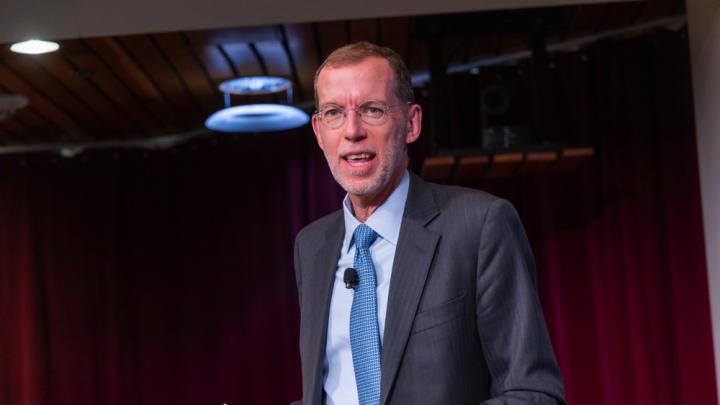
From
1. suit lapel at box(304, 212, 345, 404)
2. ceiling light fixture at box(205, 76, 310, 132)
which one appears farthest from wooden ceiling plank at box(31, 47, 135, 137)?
suit lapel at box(304, 212, 345, 404)

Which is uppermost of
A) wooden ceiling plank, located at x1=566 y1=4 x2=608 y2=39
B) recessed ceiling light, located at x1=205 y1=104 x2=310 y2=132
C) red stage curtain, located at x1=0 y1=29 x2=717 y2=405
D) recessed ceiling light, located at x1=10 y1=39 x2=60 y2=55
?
wooden ceiling plank, located at x1=566 y1=4 x2=608 y2=39

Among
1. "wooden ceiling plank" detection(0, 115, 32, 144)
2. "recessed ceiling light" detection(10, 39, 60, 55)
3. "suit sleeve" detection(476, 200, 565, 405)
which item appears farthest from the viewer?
"wooden ceiling plank" detection(0, 115, 32, 144)

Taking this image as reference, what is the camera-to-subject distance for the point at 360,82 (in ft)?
5.44

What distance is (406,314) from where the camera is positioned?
5.14 feet

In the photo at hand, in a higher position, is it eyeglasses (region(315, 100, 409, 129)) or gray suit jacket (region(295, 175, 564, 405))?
eyeglasses (region(315, 100, 409, 129))

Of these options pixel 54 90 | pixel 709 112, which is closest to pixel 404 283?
pixel 709 112

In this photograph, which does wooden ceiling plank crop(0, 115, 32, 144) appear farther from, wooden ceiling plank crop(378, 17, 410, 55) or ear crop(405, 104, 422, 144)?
ear crop(405, 104, 422, 144)

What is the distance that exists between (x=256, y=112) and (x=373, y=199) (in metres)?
4.15

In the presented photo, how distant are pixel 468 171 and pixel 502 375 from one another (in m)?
3.40

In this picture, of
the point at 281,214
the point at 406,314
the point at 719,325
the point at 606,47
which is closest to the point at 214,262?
the point at 281,214

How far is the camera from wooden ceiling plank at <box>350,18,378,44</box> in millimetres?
4590

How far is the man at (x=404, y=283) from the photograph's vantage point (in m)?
1.54

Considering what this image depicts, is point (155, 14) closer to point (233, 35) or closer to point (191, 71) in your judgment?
point (233, 35)

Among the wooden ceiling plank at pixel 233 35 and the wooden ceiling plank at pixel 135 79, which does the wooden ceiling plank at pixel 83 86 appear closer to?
the wooden ceiling plank at pixel 135 79
